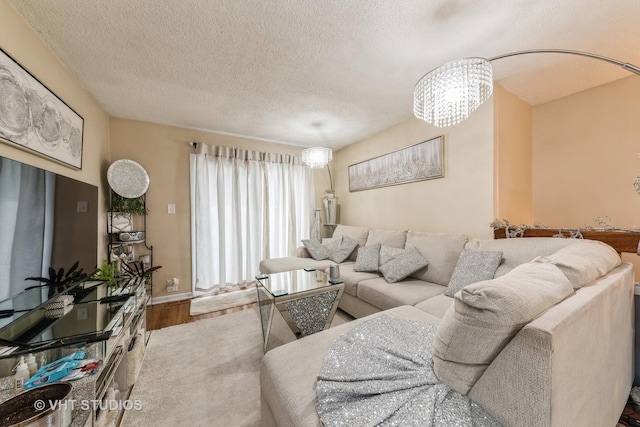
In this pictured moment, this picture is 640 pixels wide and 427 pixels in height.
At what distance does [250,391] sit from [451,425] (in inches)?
52.7

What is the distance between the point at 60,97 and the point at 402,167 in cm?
345

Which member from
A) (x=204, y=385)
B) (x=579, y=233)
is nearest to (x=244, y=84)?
(x=204, y=385)

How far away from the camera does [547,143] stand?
8.14 feet

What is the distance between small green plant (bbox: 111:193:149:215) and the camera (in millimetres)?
2734

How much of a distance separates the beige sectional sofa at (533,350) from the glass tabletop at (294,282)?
0.66 m

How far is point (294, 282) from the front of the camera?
7.04 feet

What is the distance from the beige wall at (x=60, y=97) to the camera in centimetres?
136

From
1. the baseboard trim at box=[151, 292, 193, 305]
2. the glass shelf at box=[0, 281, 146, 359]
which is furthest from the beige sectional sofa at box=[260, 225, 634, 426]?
the baseboard trim at box=[151, 292, 193, 305]

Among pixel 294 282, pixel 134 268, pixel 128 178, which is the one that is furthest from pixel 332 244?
pixel 128 178

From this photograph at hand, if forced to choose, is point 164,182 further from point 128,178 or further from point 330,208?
point 330,208

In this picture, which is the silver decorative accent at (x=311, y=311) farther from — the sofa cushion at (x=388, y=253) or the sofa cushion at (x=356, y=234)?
the sofa cushion at (x=356, y=234)

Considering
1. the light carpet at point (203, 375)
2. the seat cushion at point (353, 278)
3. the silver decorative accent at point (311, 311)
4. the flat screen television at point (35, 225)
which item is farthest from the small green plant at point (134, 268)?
the seat cushion at point (353, 278)

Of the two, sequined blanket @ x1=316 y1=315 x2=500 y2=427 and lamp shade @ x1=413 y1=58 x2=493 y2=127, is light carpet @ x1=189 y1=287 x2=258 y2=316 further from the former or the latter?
lamp shade @ x1=413 y1=58 x2=493 y2=127

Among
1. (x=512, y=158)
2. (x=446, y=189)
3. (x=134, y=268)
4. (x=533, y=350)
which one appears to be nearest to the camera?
(x=533, y=350)
